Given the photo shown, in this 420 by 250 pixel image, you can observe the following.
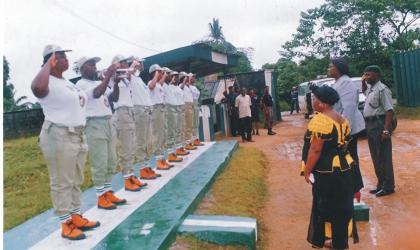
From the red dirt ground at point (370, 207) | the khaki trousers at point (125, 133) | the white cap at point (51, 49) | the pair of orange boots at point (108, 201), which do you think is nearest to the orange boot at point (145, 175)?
the khaki trousers at point (125, 133)

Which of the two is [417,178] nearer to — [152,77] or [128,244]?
[152,77]

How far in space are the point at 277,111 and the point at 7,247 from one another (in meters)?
15.6

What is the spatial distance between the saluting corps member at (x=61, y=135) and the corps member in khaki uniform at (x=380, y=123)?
383cm

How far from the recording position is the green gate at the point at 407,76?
49.0 ft

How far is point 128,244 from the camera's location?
3240mm

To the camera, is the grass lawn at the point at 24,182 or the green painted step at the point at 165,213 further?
the grass lawn at the point at 24,182

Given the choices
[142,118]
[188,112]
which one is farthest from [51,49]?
[188,112]

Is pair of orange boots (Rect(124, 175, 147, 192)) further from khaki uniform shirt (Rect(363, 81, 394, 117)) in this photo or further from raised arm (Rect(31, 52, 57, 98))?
khaki uniform shirt (Rect(363, 81, 394, 117))

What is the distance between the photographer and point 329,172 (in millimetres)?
3320

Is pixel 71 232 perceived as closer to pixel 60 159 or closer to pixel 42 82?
pixel 60 159

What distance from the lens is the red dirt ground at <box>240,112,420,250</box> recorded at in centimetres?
412

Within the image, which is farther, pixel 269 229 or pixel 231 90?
pixel 231 90

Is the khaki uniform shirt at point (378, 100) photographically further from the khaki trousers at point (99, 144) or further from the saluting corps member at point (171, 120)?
the khaki trousers at point (99, 144)

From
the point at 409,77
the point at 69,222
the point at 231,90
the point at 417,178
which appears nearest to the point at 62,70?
the point at 69,222
